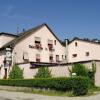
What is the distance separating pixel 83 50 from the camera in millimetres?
57688

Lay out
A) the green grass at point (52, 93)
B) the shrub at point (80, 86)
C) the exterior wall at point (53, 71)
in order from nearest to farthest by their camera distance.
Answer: the shrub at point (80, 86), the green grass at point (52, 93), the exterior wall at point (53, 71)

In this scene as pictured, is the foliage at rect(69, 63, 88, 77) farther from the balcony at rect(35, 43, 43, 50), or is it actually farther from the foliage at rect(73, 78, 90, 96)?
the balcony at rect(35, 43, 43, 50)

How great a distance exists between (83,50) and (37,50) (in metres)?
10.1

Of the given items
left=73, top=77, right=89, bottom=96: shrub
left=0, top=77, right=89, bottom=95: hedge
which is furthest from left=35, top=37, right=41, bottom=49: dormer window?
left=73, top=77, right=89, bottom=96: shrub

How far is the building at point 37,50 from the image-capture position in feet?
157

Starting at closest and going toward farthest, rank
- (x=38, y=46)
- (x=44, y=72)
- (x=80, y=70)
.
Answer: (x=80, y=70), (x=44, y=72), (x=38, y=46)

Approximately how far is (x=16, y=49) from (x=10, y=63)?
2.25 m

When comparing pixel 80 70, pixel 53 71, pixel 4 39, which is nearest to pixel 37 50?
pixel 4 39

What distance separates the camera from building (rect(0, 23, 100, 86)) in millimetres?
47781

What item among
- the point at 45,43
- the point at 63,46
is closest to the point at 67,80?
the point at 45,43

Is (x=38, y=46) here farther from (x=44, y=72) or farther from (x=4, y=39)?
(x=44, y=72)

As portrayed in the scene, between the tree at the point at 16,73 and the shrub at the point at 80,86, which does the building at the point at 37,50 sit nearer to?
the tree at the point at 16,73

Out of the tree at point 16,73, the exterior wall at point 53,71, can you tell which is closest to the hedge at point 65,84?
the exterior wall at point 53,71

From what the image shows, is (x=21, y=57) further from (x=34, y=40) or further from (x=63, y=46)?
(x=63, y=46)
